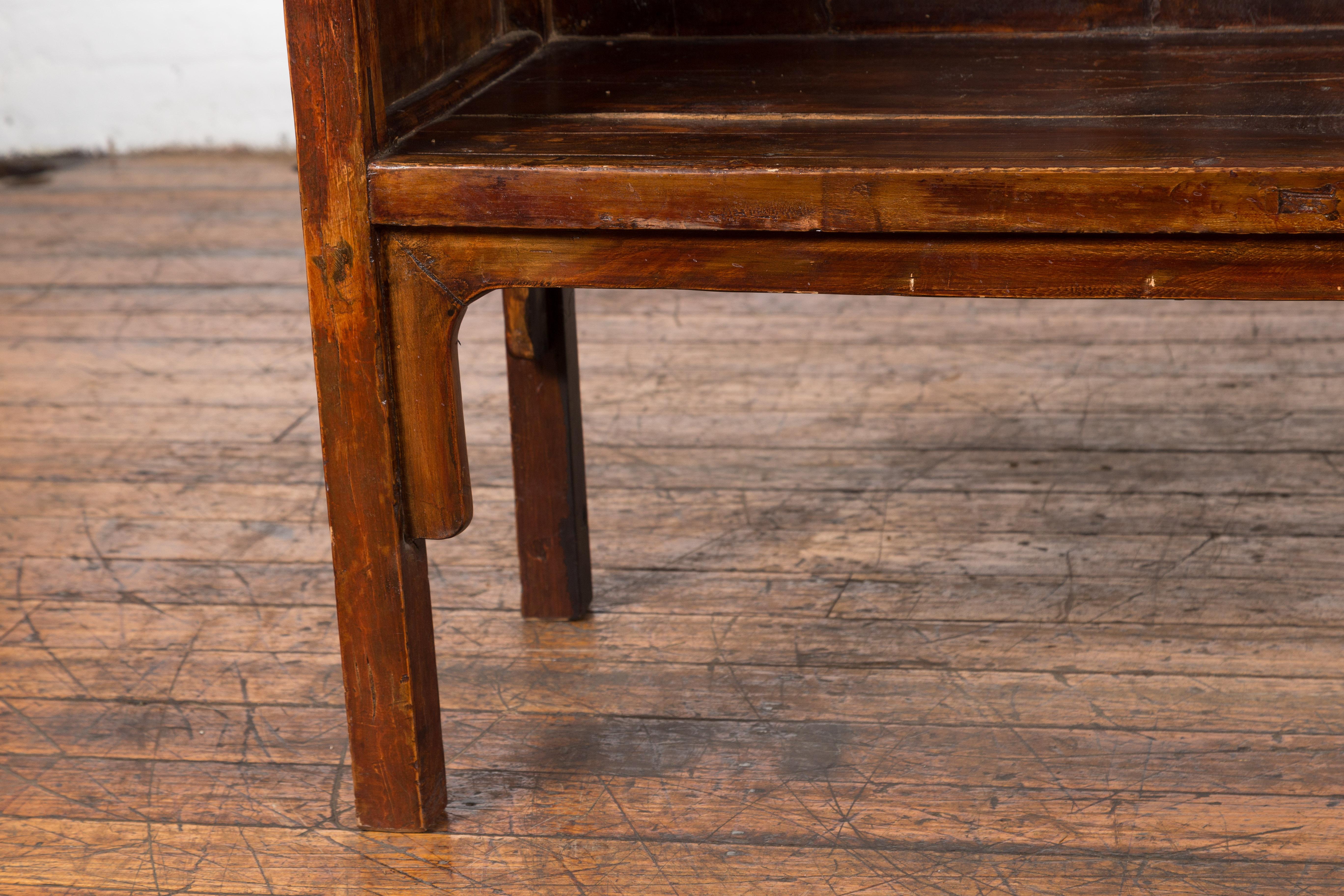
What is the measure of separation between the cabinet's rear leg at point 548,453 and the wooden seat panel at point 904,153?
259 millimetres

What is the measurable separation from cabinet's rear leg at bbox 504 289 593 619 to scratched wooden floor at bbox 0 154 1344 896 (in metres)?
0.05

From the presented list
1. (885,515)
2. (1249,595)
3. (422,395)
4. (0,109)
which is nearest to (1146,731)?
(1249,595)

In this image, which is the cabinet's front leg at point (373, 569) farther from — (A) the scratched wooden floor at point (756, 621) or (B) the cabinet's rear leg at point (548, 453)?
(B) the cabinet's rear leg at point (548, 453)

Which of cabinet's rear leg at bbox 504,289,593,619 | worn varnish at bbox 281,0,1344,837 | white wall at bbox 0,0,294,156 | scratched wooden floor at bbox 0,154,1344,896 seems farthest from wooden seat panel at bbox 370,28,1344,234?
white wall at bbox 0,0,294,156

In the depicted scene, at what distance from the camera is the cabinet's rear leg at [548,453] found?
1.55 m

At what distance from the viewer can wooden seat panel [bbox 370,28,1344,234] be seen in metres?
1.02

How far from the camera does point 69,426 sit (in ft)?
7.61

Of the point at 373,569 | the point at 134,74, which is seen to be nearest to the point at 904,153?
the point at 373,569

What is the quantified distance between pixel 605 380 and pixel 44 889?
1.38m

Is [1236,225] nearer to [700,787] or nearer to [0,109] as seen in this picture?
[700,787]

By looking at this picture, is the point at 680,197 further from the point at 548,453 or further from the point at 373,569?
the point at 548,453

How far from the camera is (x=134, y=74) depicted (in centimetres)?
418

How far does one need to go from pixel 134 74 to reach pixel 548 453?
3121 millimetres

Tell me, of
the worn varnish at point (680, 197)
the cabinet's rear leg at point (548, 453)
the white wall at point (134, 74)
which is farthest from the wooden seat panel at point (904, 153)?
the white wall at point (134, 74)
